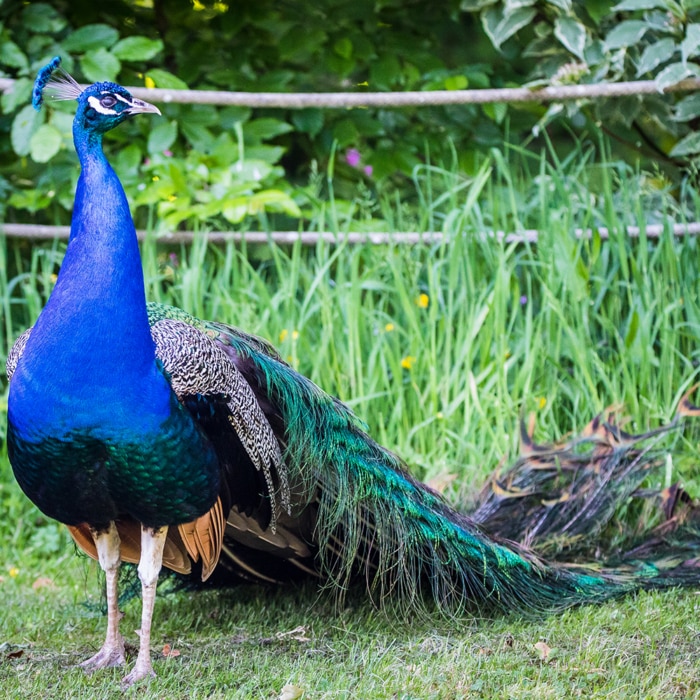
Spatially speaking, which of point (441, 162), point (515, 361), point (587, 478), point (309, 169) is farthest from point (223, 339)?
point (309, 169)

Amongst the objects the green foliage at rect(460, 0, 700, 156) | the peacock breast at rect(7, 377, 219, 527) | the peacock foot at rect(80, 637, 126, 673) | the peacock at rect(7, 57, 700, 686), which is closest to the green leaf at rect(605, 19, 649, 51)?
the green foliage at rect(460, 0, 700, 156)

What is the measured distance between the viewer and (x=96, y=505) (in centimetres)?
253

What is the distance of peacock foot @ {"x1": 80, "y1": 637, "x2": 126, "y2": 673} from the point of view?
267 cm

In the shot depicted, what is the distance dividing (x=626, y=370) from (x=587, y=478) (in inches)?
28.8

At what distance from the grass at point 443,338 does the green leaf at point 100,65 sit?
0.75 meters

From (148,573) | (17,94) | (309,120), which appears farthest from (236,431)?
(309,120)

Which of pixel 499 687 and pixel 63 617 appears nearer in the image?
pixel 499 687

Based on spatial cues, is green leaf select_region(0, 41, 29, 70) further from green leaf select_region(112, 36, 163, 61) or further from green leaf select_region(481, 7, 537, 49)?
green leaf select_region(481, 7, 537, 49)

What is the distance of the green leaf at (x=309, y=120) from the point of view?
4.71m

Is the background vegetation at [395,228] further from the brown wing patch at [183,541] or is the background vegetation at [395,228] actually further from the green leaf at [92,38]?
the brown wing patch at [183,541]

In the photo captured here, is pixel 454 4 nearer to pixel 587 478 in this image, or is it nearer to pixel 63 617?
pixel 587 478

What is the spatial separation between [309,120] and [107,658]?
2.77 metres

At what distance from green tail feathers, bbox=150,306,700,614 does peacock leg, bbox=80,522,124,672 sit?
50 centimetres

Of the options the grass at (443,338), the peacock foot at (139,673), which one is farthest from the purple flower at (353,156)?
the peacock foot at (139,673)
